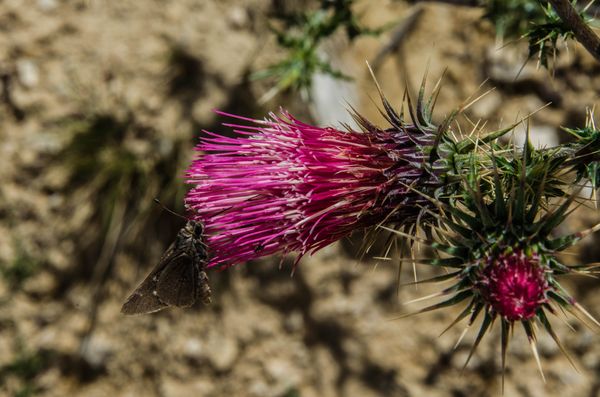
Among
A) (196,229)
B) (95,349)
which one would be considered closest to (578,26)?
(196,229)

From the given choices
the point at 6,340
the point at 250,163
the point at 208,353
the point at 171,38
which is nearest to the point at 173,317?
the point at 208,353

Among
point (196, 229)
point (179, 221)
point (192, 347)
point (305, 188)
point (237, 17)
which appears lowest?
point (192, 347)

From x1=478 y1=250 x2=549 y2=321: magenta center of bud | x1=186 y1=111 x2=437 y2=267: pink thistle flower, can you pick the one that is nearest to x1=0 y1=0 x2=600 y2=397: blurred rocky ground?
x1=186 y1=111 x2=437 y2=267: pink thistle flower

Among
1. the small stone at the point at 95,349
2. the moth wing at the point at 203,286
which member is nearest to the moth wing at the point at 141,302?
the moth wing at the point at 203,286

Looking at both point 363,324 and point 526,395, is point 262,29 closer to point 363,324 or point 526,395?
point 363,324

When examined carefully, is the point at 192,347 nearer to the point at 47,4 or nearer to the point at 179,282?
the point at 179,282

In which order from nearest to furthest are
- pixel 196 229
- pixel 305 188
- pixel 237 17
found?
1. pixel 305 188
2. pixel 196 229
3. pixel 237 17

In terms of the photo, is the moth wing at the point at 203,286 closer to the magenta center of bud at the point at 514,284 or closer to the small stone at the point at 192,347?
the magenta center of bud at the point at 514,284
